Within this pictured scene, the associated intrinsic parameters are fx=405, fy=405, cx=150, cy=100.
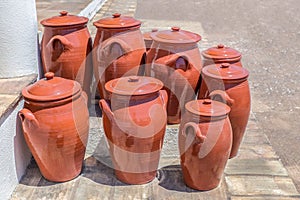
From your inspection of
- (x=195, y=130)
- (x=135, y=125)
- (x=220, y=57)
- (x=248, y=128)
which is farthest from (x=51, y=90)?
(x=248, y=128)

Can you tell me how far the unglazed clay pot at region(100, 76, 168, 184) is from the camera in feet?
5.54

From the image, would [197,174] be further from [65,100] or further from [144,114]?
[65,100]

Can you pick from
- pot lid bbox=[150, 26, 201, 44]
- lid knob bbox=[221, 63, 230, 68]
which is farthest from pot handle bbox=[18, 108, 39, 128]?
lid knob bbox=[221, 63, 230, 68]

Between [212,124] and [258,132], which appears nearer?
[212,124]

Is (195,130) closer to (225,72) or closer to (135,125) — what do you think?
(135,125)

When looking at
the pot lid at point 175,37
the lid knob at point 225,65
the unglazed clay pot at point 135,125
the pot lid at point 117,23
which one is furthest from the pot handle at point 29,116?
the lid knob at point 225,65

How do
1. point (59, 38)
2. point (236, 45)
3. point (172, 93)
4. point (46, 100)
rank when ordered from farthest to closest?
1. point (236, 45)
2. point (172, 93)
3. point (59, 38)
4. point (46, 100)

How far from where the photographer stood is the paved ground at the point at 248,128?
5.91ft

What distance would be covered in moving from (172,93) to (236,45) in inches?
126

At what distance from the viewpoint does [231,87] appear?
6.29 ft

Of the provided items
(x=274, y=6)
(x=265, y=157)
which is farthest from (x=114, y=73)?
(x=274, y=6)

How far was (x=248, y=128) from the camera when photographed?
2422mm

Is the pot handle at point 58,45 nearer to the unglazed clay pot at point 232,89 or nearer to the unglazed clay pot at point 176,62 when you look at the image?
the unglazed clay pot at point 176,62

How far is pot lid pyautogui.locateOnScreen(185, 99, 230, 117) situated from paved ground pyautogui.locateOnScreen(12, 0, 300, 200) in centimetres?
37
